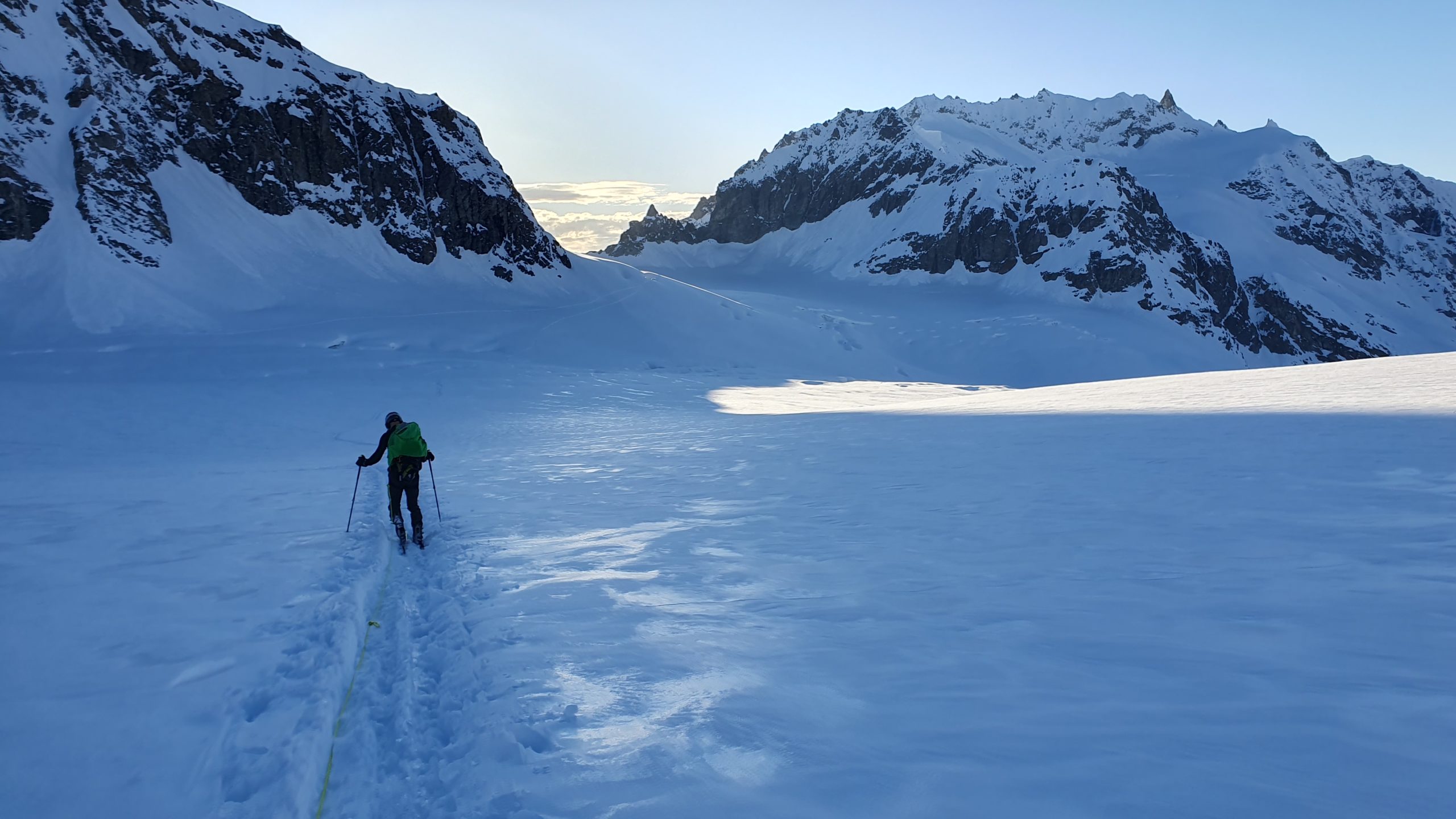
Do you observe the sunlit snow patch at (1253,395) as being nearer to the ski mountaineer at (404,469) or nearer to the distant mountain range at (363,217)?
the ski mountaineer at (404,469)

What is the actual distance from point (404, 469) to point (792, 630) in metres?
5.93

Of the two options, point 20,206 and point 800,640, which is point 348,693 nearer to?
point 800,640

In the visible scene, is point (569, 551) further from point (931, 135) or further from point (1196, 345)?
point (931, 135)

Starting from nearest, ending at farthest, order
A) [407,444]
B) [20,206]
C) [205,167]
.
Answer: [407,444] < [20,206] < [205,167]

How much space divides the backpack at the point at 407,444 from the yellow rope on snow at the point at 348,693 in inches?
67.9

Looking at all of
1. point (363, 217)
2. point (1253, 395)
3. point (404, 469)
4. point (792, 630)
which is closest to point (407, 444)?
point (404, 469)

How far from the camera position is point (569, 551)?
792 cm

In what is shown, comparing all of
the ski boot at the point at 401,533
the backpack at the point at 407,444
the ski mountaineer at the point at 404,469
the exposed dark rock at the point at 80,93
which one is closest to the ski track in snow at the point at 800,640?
the ski boot at the point at 401,533

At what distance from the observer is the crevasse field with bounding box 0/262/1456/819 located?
3.37m

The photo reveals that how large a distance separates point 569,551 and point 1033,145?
20853 cm

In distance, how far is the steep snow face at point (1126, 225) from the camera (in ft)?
317

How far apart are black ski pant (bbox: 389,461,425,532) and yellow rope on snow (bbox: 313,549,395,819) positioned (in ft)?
3.57

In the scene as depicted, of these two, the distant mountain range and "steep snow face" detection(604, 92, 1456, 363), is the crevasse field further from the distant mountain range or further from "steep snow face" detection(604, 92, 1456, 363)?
"steep snow face" detection(604, 92, 1456, 363)

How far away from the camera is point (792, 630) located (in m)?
5.20
